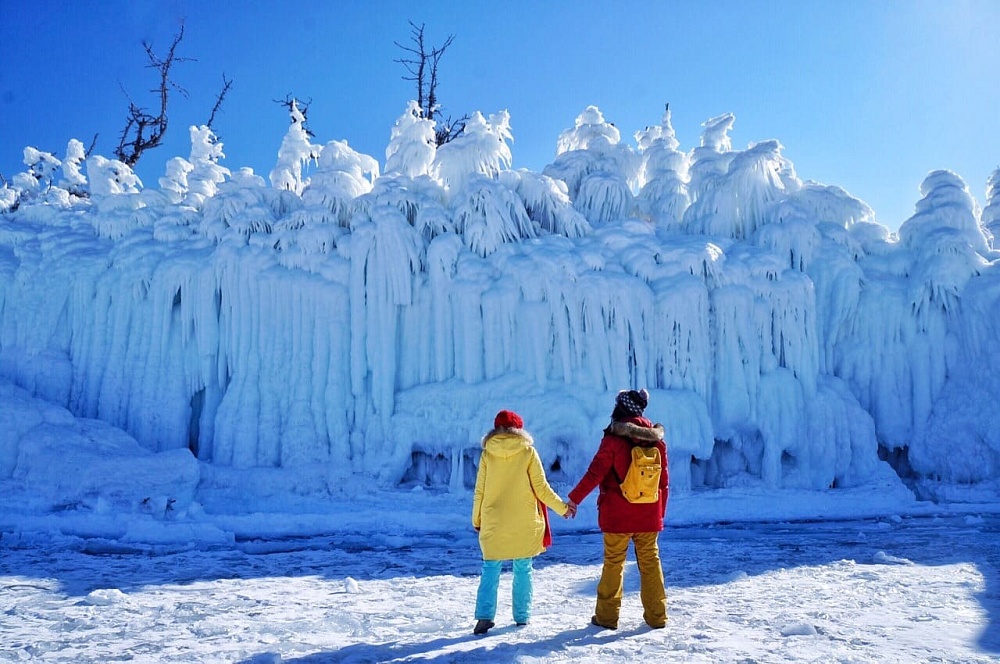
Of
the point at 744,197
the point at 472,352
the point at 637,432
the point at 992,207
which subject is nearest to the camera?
the point at 637,432

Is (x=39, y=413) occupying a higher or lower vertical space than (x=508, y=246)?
lower

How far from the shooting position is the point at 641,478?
4.75 metres

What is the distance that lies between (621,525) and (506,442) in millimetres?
961

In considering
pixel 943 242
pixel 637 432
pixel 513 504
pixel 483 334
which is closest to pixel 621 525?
pixel 637 432

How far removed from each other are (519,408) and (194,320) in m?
7.13

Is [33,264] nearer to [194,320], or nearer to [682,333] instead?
[194,320]

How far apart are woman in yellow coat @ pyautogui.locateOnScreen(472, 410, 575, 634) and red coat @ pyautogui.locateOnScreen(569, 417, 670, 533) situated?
0.26m

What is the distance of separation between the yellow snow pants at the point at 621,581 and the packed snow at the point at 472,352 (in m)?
4.22

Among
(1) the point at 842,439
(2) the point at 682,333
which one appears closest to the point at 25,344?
(2) the point at 682,333

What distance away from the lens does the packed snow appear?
11609mm

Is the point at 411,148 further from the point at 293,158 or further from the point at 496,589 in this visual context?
the point at 496,589

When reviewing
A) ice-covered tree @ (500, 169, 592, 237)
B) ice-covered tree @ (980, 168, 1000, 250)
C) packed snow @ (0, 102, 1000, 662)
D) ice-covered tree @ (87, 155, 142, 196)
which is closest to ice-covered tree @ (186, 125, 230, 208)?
packed snow @ (0, 102, 1000, 662)

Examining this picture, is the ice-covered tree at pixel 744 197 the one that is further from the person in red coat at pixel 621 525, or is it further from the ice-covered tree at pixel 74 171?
the ice-covered tree at pixel 74 171

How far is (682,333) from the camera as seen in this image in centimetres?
1431
